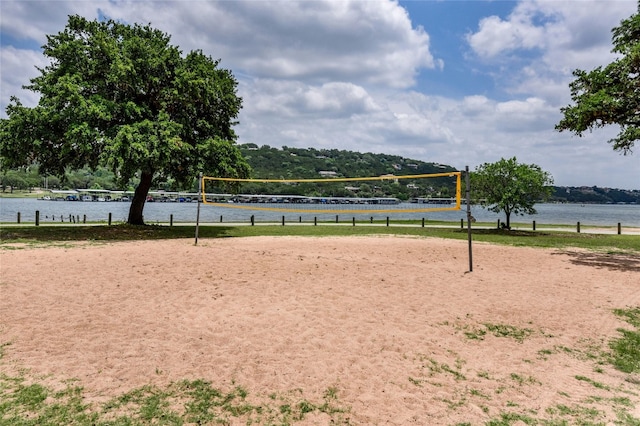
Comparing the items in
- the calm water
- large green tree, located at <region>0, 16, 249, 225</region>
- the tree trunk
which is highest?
large green tree, located at <region>0, 16, 249, 225</region>

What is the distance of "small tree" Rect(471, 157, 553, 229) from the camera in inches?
970

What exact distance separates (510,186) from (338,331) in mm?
23128

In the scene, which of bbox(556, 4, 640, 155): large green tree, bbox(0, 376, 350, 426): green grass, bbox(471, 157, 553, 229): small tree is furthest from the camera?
bbox(471, 157, 553, 229): small tree

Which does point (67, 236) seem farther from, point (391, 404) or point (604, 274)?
point (604, 274)

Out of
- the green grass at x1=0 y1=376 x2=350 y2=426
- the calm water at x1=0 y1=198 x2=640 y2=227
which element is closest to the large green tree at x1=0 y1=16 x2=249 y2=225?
the green grass at x1=0 y1=376 x2=350 y2=426

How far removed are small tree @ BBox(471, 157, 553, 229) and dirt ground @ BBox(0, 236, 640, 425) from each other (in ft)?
48.3

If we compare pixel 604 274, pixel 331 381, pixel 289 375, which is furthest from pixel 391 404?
pixel 604 274

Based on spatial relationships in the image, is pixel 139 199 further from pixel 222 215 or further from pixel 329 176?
pixel 329 176

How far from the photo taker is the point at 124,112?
708 inches

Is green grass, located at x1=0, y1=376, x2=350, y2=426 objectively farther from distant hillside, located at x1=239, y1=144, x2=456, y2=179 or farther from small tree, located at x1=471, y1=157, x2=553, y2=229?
distant hillside, located at x1=239, y1=144, x2=456, y2=179

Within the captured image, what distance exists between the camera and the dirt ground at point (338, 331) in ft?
14.0

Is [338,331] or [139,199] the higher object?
[139,199]

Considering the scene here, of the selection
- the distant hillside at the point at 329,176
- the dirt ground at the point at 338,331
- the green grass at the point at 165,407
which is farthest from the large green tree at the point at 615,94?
the distant hillside at the point at 329,176

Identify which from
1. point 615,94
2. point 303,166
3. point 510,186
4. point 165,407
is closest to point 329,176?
point 303,166
